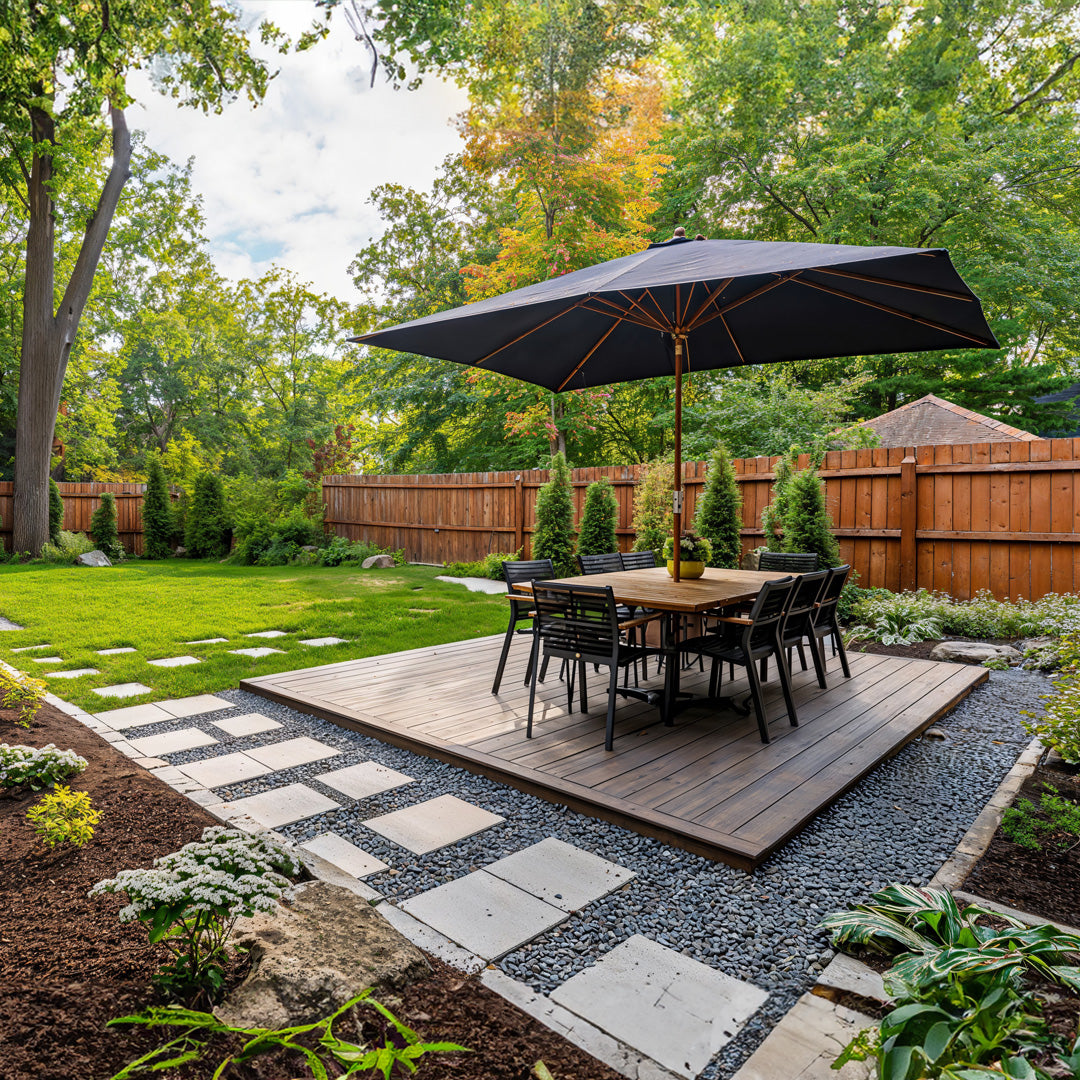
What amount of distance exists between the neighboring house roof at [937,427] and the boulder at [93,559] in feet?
42.5

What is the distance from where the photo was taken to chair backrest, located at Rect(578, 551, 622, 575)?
4980mm

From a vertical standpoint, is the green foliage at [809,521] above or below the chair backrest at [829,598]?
above

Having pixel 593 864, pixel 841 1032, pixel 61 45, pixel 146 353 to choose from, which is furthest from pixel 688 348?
pixel 146 353

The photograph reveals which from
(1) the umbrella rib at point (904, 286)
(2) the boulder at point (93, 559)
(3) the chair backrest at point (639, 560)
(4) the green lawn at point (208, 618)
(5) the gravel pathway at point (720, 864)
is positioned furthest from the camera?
(2) the boulder at point (93, 559)

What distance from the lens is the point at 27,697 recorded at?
333cm

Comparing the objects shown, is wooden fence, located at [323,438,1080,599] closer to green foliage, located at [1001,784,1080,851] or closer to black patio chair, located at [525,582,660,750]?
green foliage, located at [1001,784,1080,851]

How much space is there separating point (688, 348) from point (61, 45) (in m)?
5.08

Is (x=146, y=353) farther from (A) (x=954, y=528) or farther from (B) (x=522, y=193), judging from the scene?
(A) (x=954, y=528)

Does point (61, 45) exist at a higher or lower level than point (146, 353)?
lower

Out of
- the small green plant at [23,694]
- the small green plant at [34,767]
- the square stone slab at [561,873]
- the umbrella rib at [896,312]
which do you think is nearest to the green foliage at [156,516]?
the small green plant at [23,694]

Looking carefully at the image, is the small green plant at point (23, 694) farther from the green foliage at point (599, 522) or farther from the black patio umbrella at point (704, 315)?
the green foliage at point (599, 522)

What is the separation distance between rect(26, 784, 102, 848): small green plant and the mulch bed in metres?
0.03

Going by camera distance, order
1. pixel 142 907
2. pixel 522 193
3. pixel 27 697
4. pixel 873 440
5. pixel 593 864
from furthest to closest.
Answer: pixel 522 193 → pixel 873 440 → pixel 27 697 → pixel 593 864 → pixel 142 907

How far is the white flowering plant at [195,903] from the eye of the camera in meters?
1.39
